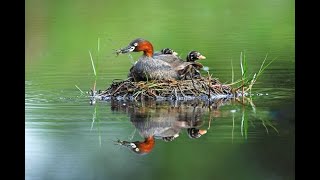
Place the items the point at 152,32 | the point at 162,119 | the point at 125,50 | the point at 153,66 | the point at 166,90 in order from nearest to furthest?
the point at 162,119 → the point at 166,90 → the point at 153,66 → the point at 125,50 → the point at 152,32

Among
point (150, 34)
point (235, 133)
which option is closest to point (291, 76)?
point (235, 133)

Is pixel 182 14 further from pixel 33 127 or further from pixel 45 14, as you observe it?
pixel 33 127

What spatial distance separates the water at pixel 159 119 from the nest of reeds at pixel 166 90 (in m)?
0.27

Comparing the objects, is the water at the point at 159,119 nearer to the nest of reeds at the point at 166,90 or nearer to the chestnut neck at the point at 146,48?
the nest of reeds at the point at 166,90

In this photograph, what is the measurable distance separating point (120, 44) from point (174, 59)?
5156 mm

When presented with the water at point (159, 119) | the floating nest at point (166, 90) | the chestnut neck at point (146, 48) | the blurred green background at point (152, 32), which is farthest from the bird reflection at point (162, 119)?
the blurred green background at point (152, 32)

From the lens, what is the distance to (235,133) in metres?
11.0

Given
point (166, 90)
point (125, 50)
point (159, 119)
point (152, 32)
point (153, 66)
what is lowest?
point (159, 119)

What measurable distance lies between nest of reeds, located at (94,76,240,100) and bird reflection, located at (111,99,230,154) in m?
0.18

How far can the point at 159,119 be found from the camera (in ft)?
38.2

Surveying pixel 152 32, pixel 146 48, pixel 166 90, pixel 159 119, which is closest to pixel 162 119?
pixel 159 119

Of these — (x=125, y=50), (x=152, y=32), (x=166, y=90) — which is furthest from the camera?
(x=152, y=32)

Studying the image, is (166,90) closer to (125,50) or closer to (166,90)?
(166,90)

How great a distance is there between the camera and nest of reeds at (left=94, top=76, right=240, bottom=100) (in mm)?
12906
